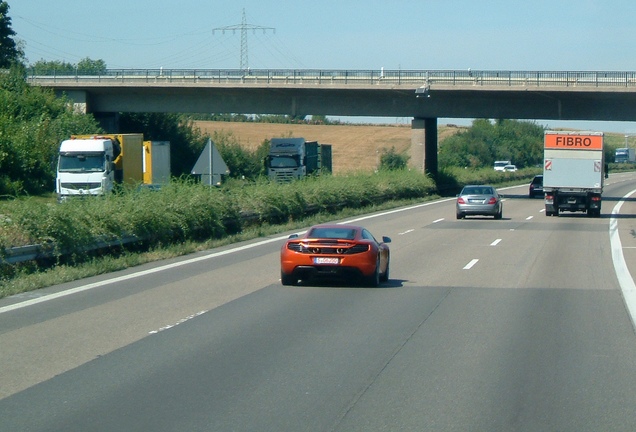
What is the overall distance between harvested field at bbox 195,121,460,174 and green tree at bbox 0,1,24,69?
22950mm

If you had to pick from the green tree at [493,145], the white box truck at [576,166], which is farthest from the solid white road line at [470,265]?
the green tree at [493,145]

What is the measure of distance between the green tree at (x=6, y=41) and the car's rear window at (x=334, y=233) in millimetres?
68634

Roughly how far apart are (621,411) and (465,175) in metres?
69.9

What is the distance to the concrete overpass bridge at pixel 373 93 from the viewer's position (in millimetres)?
53594

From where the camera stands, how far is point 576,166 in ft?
137

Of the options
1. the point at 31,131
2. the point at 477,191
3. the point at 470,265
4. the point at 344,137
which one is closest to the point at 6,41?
the point at 31,131

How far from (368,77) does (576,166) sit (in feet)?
A: 62.0

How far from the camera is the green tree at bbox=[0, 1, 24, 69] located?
262 ft

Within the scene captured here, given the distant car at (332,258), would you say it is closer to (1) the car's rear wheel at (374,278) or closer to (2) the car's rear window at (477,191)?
(1) the car's rear wheel at (374,278)

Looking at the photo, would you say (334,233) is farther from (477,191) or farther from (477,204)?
(477,191)

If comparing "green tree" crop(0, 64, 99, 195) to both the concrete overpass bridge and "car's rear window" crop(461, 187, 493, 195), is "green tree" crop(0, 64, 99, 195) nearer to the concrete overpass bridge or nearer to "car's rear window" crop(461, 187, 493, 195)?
the concrete overpass bridge

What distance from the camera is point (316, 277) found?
54.7 feet

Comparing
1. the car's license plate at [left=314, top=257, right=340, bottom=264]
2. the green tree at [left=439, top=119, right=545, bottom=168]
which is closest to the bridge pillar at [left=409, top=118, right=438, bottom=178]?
the car's license plate at [left=314, top=257, right=340, bottom=264]

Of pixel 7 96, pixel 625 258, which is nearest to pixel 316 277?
pixel 625 258
